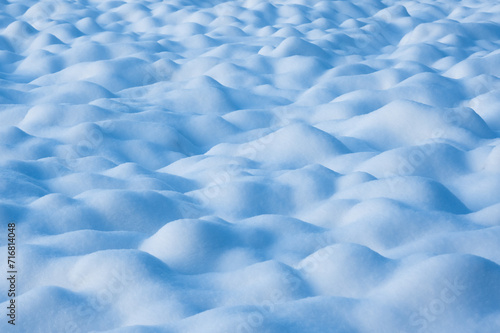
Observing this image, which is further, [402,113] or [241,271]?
[402,113]

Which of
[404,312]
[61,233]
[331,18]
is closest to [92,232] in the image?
[61,233]

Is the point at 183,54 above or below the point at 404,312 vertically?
below

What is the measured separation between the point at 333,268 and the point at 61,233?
0.49 m

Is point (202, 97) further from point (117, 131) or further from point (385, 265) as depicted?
point (385, 265)

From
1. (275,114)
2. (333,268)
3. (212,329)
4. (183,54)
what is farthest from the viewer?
(183,54)

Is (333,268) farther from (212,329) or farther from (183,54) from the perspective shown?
(183,54)

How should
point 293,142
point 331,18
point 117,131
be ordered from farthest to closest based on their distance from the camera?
point 331,18
point 117,131
point 293,142

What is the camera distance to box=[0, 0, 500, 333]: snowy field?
0.83 metres

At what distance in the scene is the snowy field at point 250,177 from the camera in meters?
0.83

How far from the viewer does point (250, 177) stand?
48.6 inches

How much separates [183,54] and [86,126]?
739mm

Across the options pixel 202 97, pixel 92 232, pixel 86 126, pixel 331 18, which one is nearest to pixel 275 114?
A: pixel 202 97

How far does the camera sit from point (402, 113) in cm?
144

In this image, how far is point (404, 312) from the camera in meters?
0.79
